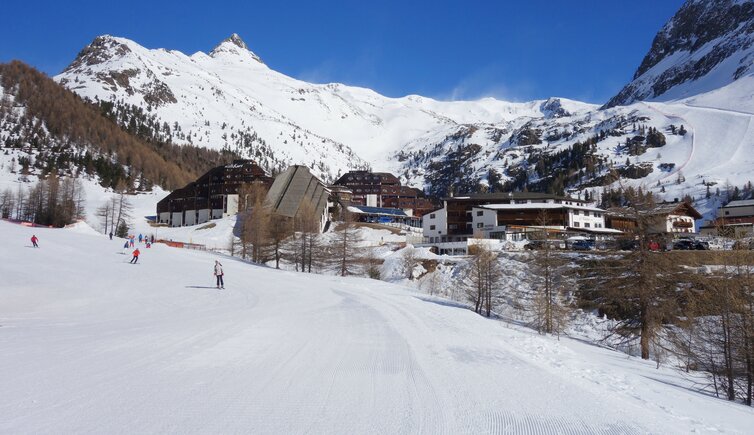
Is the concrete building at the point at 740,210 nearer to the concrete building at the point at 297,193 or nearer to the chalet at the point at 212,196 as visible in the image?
the concrete building at the point at 297,193

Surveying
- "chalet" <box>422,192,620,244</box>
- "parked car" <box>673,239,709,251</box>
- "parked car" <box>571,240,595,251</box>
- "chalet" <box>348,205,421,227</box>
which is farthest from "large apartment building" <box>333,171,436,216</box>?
"parked car" <box>673,239,709,251</box>

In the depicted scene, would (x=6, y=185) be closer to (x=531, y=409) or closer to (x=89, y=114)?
(x=89, y=114)

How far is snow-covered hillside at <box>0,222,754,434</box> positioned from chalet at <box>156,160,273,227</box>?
9219 cm

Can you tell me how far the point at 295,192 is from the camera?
300ft

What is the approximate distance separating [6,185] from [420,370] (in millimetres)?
151767

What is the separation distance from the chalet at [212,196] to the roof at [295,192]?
12.1m

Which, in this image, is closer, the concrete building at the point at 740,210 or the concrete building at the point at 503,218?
the concrete building at the point at 503,218

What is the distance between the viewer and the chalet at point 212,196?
10795 centimetres

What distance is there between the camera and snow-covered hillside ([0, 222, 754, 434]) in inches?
236

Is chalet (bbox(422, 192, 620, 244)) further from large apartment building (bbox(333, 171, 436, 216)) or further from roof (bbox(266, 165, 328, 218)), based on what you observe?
large apartment building (bbox(333, 171, 436, 216))

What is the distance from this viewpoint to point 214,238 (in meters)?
84.6

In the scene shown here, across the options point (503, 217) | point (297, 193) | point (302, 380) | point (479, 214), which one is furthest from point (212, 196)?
point (302, 380)

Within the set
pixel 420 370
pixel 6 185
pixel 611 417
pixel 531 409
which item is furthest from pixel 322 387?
pixel 6 185

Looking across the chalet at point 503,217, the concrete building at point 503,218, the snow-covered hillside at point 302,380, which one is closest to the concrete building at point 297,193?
the concrete building at point 503,218
